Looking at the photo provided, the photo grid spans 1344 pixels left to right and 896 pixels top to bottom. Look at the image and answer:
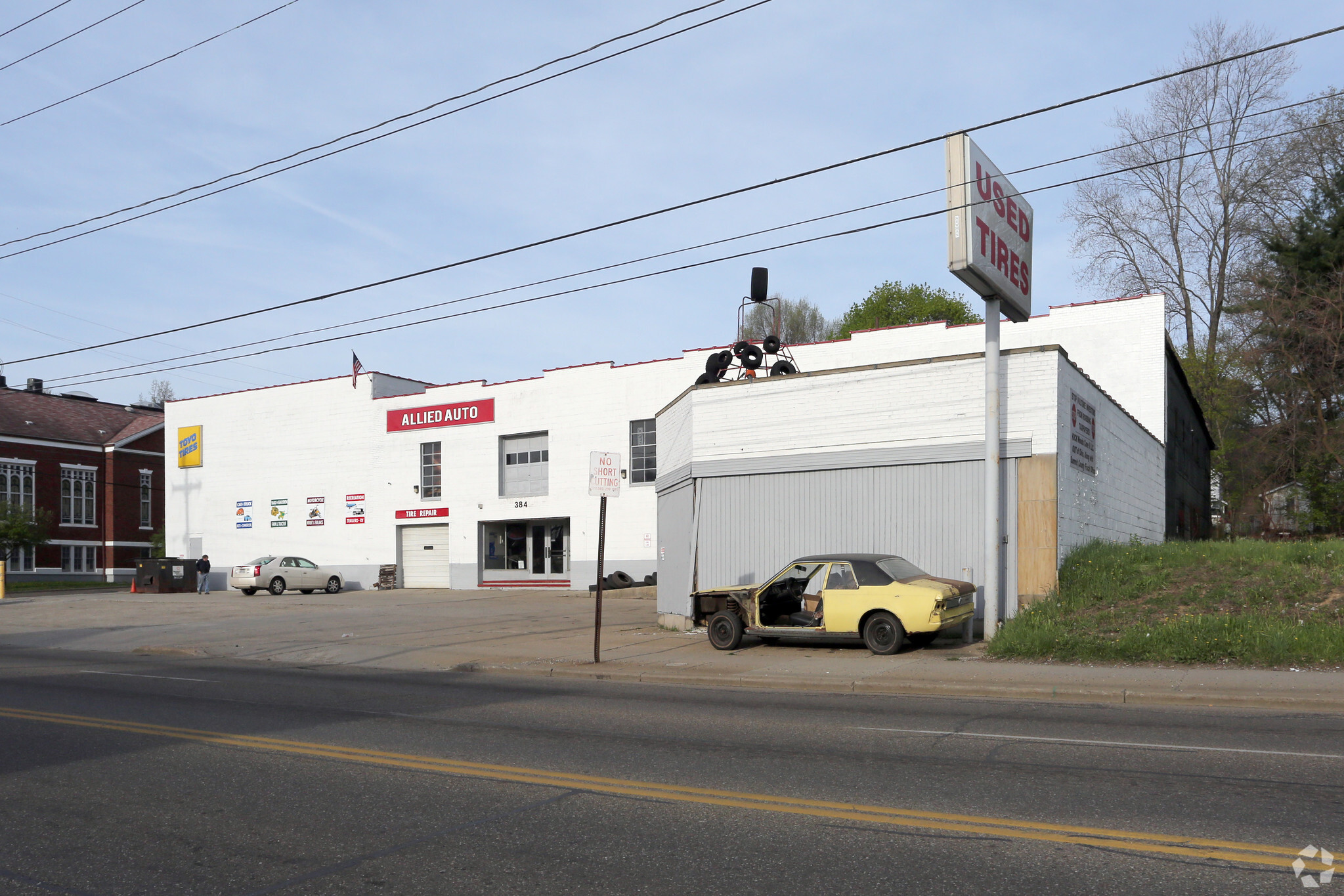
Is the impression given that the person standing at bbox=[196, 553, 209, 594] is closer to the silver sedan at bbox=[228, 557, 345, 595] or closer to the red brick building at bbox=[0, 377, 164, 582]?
the silver sedan at bbox=[228, 557, 345, 595]

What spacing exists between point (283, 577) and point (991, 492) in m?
32.0

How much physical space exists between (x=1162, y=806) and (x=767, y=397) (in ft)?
43.8

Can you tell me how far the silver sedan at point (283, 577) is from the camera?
39.7 m

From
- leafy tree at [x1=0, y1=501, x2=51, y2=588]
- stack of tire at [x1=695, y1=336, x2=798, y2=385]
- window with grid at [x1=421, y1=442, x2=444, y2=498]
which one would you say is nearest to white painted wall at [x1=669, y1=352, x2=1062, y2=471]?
stack of tire at [x1=695, y1=336, x2=798, y2=385]

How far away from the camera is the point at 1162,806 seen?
630 cm

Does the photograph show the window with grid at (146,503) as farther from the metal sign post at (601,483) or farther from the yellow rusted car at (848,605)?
the yellow rusted car at (848,605)

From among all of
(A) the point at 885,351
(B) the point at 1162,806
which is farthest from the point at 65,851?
(A) the point at 885,351

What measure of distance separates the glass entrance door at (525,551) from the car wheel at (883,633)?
83.7 ft

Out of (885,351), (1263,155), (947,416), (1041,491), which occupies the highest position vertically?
(1263,155)

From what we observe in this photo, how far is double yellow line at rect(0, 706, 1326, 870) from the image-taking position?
5387mm

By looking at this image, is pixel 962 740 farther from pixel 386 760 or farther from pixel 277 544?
pixel 277 544

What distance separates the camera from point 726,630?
54.2ft

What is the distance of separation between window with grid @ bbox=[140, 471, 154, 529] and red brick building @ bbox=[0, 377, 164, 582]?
0.13ft

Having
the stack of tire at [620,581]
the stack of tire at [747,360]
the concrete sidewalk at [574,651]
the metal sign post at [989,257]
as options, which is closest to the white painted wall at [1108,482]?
the metal sign post at [989,257]
